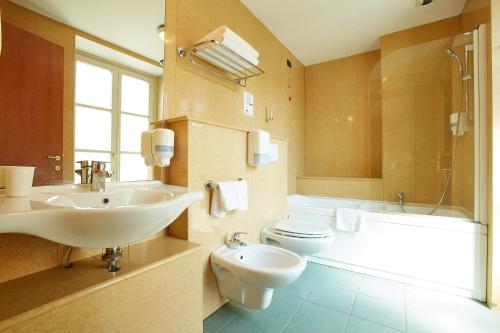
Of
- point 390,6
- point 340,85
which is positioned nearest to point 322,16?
point 390,6

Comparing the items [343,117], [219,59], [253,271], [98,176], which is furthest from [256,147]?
[343,117]

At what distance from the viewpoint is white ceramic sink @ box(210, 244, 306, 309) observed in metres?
1.22

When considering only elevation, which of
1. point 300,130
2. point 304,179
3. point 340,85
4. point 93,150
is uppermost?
point 340,85

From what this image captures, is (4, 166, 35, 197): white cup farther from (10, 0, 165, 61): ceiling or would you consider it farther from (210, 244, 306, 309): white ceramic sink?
(210, 244, 306, 309): white ceramic sink

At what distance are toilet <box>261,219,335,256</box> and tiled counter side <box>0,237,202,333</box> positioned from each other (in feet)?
2.62

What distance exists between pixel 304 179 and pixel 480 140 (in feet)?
5.77

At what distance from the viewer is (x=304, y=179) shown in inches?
125

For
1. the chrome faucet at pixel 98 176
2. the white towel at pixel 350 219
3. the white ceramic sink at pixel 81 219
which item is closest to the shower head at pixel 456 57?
the white towel at pixel 350 219

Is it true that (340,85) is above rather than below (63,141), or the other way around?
above

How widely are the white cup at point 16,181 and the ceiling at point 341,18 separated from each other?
82.5 inches

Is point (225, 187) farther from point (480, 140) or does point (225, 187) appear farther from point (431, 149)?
point (431, 149)

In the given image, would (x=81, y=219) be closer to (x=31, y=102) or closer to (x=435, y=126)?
(x=31, y=102)

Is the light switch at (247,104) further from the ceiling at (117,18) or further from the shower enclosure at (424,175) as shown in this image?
the shower enclosure at (424,175)

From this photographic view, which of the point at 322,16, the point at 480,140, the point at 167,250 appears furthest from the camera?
the point at 322,16
